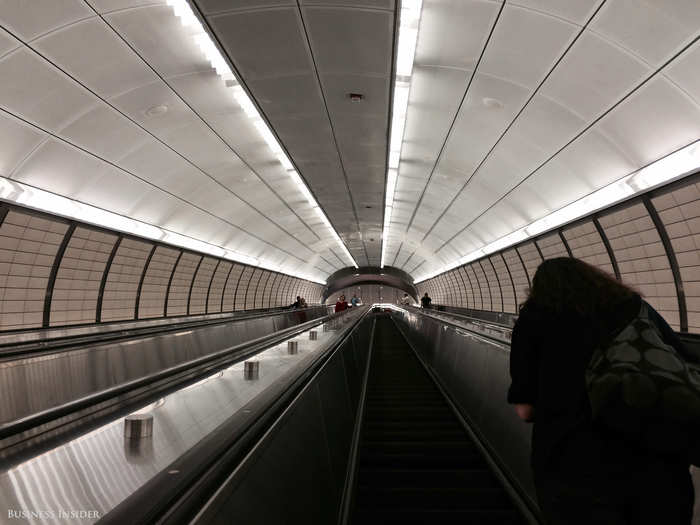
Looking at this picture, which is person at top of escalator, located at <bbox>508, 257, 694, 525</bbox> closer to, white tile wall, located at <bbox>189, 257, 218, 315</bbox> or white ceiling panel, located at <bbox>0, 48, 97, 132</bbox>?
white ceiling panel, located at <bbox>0, 48, 97, 132</bbox>

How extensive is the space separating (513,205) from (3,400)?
12.1 meters

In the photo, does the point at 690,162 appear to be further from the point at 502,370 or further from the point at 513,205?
the point at 513,205

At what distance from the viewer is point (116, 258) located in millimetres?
14117

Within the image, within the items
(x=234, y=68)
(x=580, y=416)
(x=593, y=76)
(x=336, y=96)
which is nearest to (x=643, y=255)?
(x=593, y=76)

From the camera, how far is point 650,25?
5637 mm

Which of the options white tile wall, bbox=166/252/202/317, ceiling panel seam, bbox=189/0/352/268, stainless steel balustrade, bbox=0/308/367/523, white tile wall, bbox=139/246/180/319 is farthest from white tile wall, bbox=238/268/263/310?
stainless steel balustrade, bbox=0/308/367/523

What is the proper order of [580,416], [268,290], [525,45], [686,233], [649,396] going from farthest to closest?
[268,290], [686,233], [525,45], [580,416], [649,396]

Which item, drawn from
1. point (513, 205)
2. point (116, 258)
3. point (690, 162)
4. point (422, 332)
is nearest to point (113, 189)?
point (116, 258)

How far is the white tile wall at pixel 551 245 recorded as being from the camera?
14.4 metres

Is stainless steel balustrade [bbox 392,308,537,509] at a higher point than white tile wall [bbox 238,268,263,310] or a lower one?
lower

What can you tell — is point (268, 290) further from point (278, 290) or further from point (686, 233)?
point (686, 233)

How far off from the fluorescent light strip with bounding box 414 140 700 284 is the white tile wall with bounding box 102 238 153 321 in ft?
35.4

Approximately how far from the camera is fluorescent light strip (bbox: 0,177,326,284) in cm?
893

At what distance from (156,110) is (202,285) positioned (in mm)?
14133
